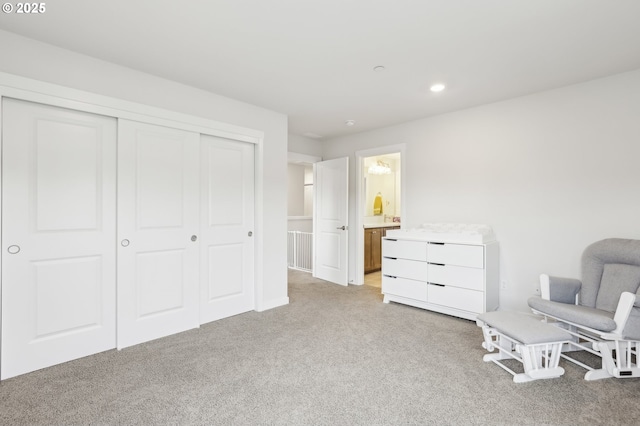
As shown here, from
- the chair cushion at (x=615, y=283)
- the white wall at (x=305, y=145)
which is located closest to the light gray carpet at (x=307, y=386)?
the chair cushion at (x=615, y=283)

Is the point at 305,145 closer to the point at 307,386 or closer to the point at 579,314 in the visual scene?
the point at 307,386

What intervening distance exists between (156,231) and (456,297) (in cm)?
311

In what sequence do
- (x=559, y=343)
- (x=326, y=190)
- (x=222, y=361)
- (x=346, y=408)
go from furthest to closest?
(x=326, y=190) → (x=222, y=361) → (x=559, y=343) → (x=346, y=408)

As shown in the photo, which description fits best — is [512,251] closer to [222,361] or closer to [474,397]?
[474,397]

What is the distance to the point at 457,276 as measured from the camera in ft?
11.3

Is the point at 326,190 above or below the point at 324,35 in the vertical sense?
below

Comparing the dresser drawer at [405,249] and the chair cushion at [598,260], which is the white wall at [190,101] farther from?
the chair cushion at [598,260]

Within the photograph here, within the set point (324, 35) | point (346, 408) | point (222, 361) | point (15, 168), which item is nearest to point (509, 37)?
point (324, 35)

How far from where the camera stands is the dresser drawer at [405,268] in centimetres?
373

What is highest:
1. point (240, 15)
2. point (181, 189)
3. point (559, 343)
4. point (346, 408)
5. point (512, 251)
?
point (240, 15)

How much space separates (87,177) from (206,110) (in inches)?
49.4

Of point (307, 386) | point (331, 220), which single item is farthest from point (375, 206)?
point (307, 386)

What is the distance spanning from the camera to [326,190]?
5.22 m

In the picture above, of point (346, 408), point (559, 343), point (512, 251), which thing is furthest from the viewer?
point (512, 251)
